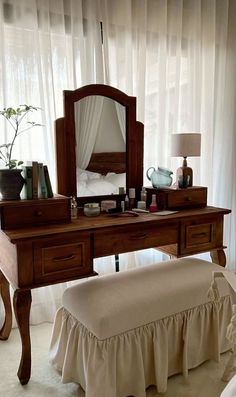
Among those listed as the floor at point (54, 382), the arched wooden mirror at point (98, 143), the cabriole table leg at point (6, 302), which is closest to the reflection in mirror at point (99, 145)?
the arched wooden mirror at point (98, 143)

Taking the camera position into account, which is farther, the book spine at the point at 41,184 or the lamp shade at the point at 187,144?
the lamp shade at the point at 187,144

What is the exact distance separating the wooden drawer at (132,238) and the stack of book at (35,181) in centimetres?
40

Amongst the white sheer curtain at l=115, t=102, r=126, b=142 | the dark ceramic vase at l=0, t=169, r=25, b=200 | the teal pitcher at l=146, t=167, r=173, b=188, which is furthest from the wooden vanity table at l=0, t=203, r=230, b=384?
the white sheer curtain at l=115, t=102, r=126, b=142

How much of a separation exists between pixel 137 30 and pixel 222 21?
2.73 ft

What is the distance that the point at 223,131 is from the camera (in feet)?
9.46

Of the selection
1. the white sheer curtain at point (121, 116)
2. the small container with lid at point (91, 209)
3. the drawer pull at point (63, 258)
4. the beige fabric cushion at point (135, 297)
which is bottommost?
the beige fabric cushion at point (135, 297)

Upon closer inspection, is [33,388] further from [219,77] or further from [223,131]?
[219,77]

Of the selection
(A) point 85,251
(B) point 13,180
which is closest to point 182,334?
(A) point 85,251

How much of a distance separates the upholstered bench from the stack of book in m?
0.54

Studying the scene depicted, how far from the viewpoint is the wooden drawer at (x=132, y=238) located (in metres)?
1.75

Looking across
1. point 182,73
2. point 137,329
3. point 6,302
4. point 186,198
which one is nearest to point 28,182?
point 6,302

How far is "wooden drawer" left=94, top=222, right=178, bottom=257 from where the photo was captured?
5.75 feet

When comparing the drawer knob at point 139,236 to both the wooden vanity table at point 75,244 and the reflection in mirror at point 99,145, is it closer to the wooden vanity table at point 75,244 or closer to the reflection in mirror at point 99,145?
the wooden vanity table at point 75,244

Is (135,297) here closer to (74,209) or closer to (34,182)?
(74,209)
